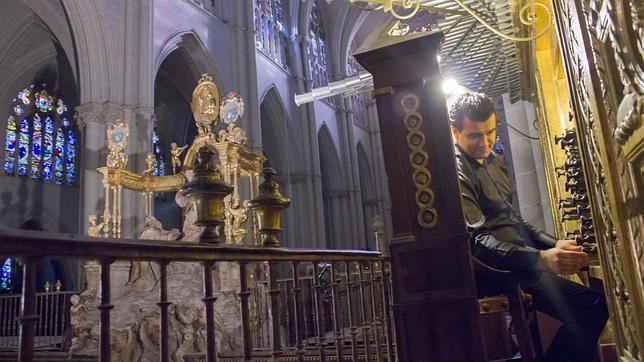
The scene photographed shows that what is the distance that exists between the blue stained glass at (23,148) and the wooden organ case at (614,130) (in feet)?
63.0

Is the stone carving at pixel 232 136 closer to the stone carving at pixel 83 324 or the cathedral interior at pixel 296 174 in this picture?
the cathedral interior at pixel 296 174

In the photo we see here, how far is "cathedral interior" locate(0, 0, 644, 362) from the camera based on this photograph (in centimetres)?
154

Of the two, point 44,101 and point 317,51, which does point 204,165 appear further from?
point 317,51

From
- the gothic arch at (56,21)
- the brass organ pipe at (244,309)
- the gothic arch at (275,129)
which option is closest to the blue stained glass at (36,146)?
the gothic arch at (56,21)

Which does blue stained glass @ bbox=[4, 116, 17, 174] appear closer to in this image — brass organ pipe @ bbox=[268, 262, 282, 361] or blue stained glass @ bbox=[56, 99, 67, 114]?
blue stained glass @ bbox=[56, 99, 67, 114]

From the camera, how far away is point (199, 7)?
16.5m

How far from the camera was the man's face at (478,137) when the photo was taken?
3215mm

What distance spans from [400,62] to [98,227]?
927 cm

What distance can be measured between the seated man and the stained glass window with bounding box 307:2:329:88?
20052 mm

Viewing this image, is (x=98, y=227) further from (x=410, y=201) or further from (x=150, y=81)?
(x=410, y=201)

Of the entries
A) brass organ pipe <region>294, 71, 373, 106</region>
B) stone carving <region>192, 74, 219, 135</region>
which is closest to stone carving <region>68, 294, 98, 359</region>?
stone carving <region>192, 74, 219, 135</region>

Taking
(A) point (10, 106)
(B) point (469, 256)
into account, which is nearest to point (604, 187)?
(B) point (469, 256)

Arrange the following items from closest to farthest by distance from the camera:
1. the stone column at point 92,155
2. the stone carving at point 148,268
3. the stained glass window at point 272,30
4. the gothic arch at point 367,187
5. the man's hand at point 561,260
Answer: the man's hand at point 561,260
the stone carving at point 148,268
the stone column at point 92,155
the stained glass window at point 272,30
the gothic arch at point 367,187

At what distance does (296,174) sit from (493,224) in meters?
18.1
